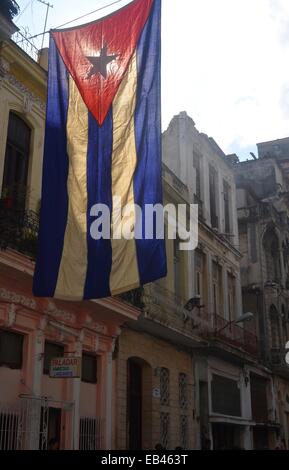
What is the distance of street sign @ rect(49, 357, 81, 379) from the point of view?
11242mm

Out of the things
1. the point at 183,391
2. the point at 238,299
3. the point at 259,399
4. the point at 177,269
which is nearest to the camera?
the point at 183,391

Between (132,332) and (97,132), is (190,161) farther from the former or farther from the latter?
(97,132)

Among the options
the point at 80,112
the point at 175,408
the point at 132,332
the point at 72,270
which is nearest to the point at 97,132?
the point at 80,112

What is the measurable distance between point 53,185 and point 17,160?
11.8ft

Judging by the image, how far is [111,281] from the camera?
29.7 feet

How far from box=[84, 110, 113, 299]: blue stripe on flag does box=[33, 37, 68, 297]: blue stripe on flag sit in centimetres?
40

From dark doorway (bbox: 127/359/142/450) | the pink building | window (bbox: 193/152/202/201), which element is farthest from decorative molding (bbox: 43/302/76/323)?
window (bbox: 193/152/202/201)

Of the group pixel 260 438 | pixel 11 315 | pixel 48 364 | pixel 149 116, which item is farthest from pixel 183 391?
pixel 149 116

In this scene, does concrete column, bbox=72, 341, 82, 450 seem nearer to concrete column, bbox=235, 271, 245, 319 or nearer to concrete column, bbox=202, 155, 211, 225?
concrete column, bbox=202, 155, 211, 225

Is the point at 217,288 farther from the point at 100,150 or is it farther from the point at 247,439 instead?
the point at 100,150

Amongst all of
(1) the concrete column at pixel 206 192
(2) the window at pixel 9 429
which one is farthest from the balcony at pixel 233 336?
(2) the window at pixel 9 429

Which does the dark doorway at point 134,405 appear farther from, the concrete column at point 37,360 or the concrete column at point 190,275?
the concrete column at point 37,360

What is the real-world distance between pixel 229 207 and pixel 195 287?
6005mm

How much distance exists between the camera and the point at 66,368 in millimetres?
11320
